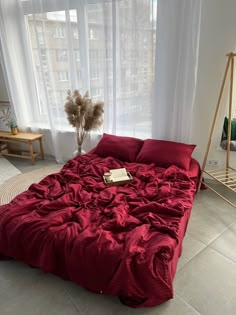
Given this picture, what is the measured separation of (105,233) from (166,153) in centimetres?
136

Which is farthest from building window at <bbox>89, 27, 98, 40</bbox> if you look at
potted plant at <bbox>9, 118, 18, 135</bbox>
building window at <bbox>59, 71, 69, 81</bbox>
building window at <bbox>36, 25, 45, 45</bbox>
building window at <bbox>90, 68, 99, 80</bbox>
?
potted plant at <bbox>9, 118, 18, 135</bbox>

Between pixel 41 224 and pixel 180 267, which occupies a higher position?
pixel 41 224

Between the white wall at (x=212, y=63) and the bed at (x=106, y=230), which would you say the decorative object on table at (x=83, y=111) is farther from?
the white wall at (x=212, y=63)

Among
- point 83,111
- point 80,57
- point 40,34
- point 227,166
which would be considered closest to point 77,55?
point 80,57

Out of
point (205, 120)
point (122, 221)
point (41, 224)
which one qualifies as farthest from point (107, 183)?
point (205, 120)

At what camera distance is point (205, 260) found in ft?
5.96

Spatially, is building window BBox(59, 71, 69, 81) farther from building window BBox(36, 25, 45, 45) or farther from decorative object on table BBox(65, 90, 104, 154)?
building window BBox(36, 25, 45, 45)

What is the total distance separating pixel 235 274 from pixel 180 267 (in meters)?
0.39

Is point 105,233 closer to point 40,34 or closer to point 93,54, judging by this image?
point 93,54

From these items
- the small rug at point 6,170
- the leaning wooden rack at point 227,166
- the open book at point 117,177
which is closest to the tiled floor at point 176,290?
the leaning wooden rack at point 227,166

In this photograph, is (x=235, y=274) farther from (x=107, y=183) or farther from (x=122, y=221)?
(x=107, y=183)

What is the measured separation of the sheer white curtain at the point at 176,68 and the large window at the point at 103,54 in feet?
0.45

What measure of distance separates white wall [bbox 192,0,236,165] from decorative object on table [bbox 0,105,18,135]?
270 cm

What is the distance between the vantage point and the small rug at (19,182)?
2.77 meters
